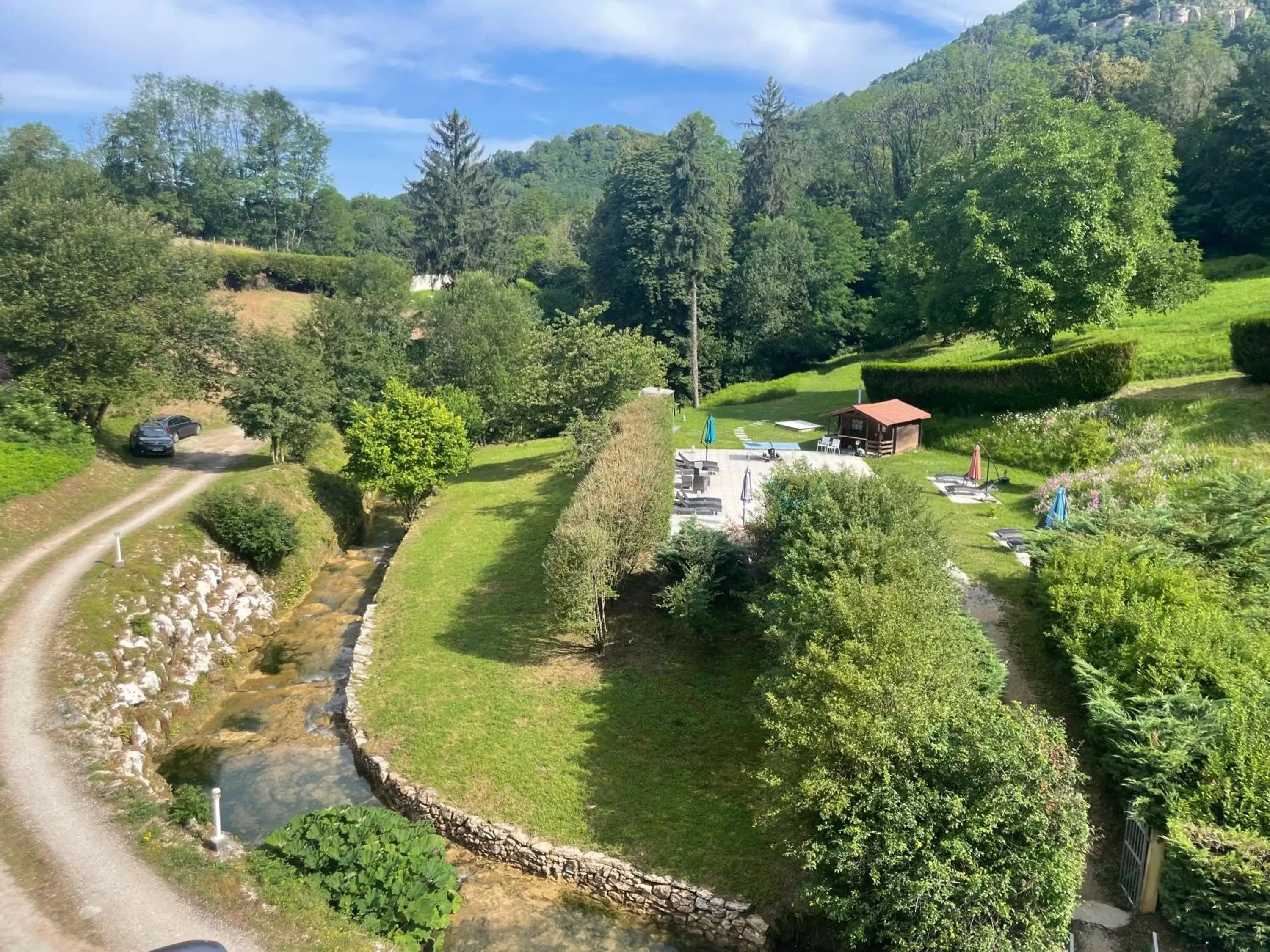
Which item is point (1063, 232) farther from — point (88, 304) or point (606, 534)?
point (88, 304)

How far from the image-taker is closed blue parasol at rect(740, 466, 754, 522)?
23141mm

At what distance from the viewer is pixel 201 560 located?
2153 cm

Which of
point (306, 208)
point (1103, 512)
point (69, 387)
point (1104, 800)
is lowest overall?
point (1104, 800)

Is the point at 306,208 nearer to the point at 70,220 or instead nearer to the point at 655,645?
the point at 70,220

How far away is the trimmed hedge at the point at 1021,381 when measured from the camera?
2859 cm

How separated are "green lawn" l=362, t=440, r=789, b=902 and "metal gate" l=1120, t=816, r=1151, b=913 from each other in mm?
4615

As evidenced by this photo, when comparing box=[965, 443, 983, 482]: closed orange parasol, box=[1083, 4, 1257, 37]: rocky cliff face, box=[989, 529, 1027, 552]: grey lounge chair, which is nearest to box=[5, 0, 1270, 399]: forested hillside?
box=[965, 443, 983, 482]: closed orange parasol

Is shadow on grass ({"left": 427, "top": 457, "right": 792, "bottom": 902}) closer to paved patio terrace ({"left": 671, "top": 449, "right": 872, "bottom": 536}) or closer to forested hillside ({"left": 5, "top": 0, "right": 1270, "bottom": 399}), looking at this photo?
paved patio terrace ({"left": 671, "top": 449, "right": 872, "bottom": 536})

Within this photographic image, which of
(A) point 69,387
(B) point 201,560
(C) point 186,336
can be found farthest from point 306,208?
(B) point 201,560

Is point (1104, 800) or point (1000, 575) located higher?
point (1000, 575)

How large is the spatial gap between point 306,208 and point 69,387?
177ft

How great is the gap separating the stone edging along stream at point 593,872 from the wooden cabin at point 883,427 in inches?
872

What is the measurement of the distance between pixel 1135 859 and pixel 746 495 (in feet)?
48.6

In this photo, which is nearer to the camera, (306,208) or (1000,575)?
(1000,575)
